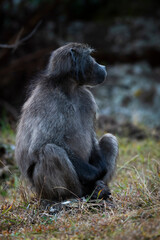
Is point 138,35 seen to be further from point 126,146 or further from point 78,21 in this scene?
point 126,146

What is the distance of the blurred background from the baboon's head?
3.60 meters

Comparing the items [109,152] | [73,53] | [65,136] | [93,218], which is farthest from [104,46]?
[93,218]

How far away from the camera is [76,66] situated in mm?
4180

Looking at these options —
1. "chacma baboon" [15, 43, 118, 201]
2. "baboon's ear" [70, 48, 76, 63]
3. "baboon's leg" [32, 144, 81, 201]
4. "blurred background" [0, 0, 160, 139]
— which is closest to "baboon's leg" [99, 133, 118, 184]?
"chacma baboon" [15, 43, 118, 201]

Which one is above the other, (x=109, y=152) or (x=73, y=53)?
(x=73, y=53)

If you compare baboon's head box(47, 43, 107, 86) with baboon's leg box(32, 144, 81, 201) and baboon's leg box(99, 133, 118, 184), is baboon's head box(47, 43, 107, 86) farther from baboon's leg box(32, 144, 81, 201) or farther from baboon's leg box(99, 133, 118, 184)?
baboon's leg box(32, 144, 81, 201)

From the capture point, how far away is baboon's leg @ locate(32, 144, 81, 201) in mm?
3654

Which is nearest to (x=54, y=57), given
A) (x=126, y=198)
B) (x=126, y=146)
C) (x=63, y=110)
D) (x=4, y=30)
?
(x=63, y=110)

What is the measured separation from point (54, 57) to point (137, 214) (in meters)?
2.08

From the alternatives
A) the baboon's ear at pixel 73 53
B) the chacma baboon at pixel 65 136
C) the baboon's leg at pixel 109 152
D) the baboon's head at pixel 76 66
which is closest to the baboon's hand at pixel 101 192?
the chacma baboon at pixel 65 136

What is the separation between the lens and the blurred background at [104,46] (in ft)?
26.8

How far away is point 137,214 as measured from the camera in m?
2.95

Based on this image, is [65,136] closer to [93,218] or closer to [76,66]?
[76,66]

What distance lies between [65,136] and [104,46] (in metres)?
5.48
